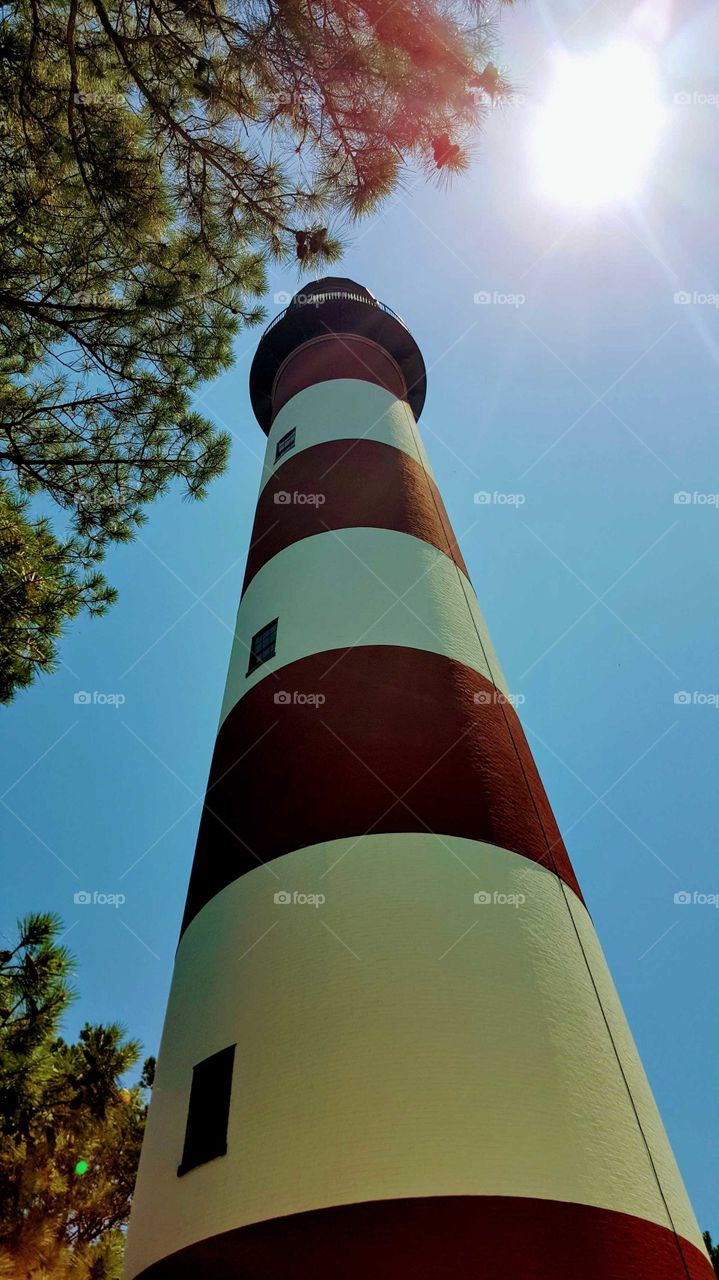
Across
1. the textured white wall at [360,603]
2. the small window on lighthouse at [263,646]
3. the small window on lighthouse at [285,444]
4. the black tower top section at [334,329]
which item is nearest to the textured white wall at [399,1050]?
the textured white wall at [360,603]

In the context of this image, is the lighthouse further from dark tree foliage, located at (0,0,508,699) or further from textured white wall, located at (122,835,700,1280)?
dark tree foliage, located at (0,0,508,699)

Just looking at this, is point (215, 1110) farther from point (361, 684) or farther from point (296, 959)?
point (361, 684)

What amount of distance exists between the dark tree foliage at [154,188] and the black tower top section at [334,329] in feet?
27.4

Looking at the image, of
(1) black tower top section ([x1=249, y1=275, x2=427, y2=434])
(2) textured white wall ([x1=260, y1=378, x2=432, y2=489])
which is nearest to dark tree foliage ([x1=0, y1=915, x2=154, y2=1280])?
(2) textured white wall ([x1=260, y1=378, x2=432, y2=489])

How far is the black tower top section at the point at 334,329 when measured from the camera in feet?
58.2

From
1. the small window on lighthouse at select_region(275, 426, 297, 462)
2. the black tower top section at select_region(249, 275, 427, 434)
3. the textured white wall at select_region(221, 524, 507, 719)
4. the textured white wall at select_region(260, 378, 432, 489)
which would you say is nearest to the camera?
the textured white wall at select_region(221, 524, 507, 719)

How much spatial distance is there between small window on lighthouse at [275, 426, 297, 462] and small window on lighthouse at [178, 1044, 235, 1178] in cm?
1060

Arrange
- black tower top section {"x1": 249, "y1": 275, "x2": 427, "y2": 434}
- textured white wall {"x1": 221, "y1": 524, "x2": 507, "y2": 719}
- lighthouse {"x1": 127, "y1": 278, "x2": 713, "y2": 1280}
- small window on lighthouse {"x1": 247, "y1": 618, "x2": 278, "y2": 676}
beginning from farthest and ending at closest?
1. black tower top section {"x1": 249, "y1": 275, "x2": 427, "y2": 434}
2. small window on lighthouse {"x1": 247, "y1": 618, "x2": 278, "y2": 676}
3. textured white wall {"x1": 221, "y1": 524, "x2": 507, "y2": 719}
4. lighthouse {"x1": 127, "y1": 278, "x2": 713, "y2": 1280}

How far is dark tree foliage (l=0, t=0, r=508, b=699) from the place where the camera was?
7695mm

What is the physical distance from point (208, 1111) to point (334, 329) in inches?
607

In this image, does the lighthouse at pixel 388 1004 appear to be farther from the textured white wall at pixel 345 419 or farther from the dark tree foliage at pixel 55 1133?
the textured white wall at pixel 345 419

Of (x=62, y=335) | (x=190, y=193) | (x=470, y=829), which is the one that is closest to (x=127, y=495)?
(x=62, y=335)

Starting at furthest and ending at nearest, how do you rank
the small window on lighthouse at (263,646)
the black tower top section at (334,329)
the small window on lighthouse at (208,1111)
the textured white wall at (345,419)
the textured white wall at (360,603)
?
the black tower top section at (334,329), the textured white wall at (345,419), the small window on lighthouse at (263,646), the textured white wall at (360,603), the small window on lighthouse at (208,1111)

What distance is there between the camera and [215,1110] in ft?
21.3
